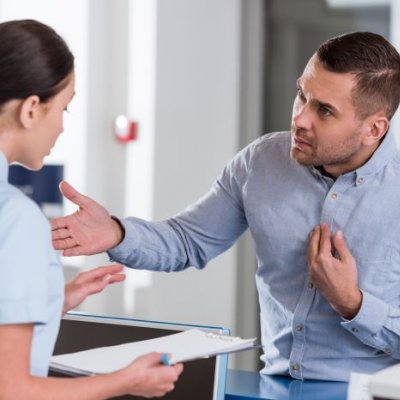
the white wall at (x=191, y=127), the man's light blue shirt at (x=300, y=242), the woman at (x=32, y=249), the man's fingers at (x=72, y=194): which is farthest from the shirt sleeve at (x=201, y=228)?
the white wall at (x=191, y=127)

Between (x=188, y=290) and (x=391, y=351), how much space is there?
2147mm

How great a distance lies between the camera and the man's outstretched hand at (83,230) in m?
2.03

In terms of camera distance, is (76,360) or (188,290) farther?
(188,290)

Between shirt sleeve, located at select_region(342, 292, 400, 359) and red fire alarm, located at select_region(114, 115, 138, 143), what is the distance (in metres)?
2.13

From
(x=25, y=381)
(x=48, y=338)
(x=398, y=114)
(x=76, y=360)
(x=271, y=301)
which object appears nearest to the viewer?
(x=25, y=381)

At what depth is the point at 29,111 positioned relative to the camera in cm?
133

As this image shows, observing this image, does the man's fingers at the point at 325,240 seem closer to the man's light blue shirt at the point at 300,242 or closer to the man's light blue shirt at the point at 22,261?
the man's light blue shirt at the point at 300,242

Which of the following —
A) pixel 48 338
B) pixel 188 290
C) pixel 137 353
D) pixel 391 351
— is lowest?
pixel 188 290

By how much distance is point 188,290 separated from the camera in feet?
13.3

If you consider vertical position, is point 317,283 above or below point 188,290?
above

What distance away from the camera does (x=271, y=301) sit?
2133 mm

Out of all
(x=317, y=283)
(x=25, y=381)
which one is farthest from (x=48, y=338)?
(x=317, y=283)

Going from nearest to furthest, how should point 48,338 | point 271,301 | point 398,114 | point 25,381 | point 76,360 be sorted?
point 25,381 < point 48,338 < point 76,360 < point 271,301 < point 398,114

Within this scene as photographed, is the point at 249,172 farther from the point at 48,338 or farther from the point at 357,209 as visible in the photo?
the point at 48,338
